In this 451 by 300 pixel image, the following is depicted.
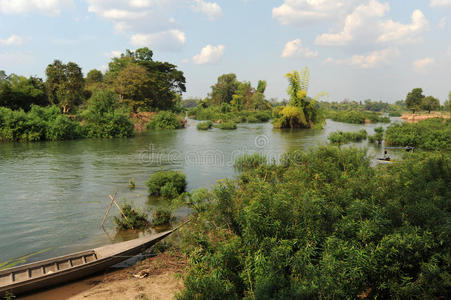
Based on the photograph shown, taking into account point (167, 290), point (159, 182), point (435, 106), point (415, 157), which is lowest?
point (167, 290)

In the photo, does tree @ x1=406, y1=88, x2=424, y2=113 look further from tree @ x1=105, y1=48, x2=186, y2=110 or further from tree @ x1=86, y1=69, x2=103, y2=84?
tree @ x1=86, y1=69, x2=103, y2=84

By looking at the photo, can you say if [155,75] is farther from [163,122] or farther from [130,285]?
[130,285]

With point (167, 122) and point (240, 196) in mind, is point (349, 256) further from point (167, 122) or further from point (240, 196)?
point (167, 122)

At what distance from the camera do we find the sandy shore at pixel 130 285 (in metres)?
6.54

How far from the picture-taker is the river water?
31.3 ft

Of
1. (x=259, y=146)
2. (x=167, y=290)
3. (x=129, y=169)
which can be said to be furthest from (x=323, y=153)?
(x=259, y=146)

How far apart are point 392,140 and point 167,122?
30.2 metres

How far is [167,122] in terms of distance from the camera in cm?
4506

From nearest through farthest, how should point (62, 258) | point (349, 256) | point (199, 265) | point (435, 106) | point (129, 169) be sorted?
point (349, 256) < point (199, 265) < point (62, 258) < point (129, 169) < point (435, 106)

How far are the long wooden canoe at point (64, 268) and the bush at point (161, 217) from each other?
2.22 metres

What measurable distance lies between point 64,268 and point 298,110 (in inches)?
1489

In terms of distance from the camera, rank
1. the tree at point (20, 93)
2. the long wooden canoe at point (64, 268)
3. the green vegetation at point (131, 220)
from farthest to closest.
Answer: the tree at point (20, 93) → the green vegetation at point (131, 220) → the long wooden canoe at point (64, 268)

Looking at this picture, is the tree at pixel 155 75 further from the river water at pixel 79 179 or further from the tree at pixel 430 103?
the tree at pixel 430 103

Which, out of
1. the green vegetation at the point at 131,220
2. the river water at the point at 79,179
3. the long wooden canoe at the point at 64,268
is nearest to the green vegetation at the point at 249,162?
the river water at the point at 79,179
